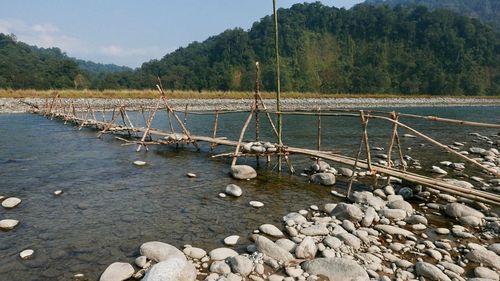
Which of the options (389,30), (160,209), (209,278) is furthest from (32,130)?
(389,30)

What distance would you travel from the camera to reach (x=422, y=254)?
6828 millimetres

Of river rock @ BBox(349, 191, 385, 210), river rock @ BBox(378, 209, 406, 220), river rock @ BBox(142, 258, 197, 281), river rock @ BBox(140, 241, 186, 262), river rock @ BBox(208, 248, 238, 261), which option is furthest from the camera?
river rock @ BBox(349, 191, 385, 210)

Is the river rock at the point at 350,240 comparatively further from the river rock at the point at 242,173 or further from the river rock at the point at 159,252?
the river rock at the point at 242,173

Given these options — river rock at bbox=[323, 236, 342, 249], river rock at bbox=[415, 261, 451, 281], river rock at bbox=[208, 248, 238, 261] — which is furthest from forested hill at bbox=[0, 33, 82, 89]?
river rock at bbox=[415, 261, 451, 281]

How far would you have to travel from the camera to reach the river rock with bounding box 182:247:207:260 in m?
6.71

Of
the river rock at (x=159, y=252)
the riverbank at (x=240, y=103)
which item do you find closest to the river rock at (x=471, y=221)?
the river rock at (x=159, y=252)

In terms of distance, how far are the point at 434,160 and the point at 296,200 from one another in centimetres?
1020

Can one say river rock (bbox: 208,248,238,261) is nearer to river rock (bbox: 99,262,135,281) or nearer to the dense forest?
river rock (bbox: 99,262,135,281)

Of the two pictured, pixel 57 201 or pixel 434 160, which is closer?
pixel 57 201

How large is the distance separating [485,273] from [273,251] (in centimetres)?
390

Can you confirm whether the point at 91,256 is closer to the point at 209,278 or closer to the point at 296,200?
the point at 209,278

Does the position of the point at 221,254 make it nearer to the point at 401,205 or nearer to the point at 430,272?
the point at 430,272

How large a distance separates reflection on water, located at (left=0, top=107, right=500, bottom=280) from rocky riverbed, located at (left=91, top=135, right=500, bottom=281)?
0.67 meters

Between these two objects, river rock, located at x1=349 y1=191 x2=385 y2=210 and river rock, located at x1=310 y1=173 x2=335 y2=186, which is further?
river rock, located at x1=310 y1=173 x2=335 y2=186
